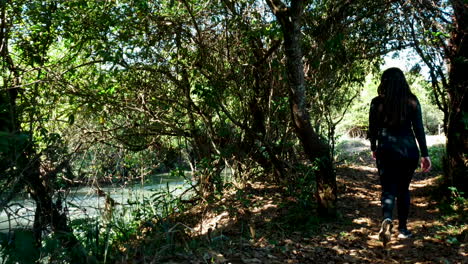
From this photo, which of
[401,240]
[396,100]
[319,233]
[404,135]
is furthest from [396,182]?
[319,233]

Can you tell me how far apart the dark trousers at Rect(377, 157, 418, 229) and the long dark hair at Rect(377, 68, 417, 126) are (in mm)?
474

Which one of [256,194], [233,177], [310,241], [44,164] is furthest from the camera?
[233,177]

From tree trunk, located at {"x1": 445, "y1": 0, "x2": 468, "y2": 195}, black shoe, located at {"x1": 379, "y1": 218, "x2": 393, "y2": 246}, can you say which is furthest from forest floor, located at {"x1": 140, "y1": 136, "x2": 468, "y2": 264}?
tree trunk, located at {"x1": 445, "y1": 0, "x2": 468, "y2": 195}

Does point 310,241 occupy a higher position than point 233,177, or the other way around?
point 233,177

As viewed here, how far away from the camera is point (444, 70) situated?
6.42 meters

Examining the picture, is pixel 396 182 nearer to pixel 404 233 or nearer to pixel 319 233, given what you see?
pixel 404 233

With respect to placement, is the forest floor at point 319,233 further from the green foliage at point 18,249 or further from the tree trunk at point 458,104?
the green foliage at point 18,249

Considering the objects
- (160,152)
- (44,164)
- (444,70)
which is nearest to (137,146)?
(160,152)

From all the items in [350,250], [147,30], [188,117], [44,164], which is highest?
[147,30]

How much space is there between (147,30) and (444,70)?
515cm

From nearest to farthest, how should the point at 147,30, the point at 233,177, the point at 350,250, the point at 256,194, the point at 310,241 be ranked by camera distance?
the point at 350,250 < the point at 310,241 < the point at 147,30 < the point at 256,194 < the point at 233,177

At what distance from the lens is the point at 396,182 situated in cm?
453

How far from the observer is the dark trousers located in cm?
444

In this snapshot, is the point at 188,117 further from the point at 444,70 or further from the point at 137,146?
the point at 444,70
